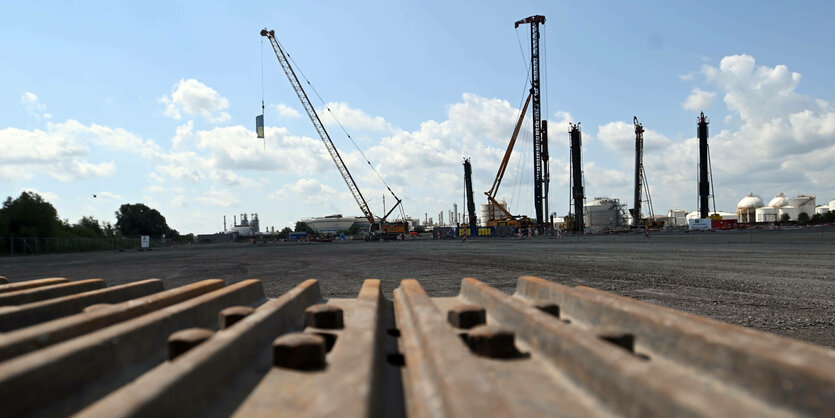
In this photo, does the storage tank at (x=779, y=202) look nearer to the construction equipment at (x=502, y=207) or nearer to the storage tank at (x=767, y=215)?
the storage tank at (x=767, y=215)

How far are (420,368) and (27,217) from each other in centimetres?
6102

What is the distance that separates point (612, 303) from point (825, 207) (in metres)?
167

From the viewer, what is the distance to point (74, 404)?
1185mm

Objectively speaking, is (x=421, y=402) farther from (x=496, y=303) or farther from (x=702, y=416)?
(x=496, y=303)

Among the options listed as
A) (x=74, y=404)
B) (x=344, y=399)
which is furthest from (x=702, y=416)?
(x=74, y=404)

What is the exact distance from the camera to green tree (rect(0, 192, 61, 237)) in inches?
1812

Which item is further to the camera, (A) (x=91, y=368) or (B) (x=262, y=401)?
(A) (x=91, y=368)

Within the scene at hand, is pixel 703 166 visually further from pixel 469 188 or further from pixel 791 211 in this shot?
pixel 791 211

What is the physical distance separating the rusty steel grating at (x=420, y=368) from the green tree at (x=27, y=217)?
57941 millimetres

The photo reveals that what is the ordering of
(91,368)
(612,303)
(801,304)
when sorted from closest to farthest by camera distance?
(91,368)
(612,303)
(801,304)

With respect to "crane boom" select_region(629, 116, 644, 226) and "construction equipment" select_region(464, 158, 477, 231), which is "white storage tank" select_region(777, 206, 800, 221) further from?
"construction equipment" select_region(464, 158, 477, 231)

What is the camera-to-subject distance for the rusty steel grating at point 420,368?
3.08 ft

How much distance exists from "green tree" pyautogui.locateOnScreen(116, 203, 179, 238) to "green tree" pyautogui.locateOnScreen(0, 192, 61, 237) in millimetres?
47714

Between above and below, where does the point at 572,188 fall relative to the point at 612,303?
above
